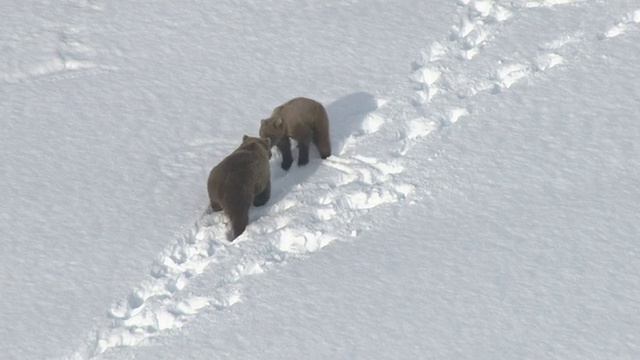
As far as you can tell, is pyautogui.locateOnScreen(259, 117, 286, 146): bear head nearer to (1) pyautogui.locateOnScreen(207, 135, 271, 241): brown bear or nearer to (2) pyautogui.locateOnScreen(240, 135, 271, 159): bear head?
(2) pyautogui.locateOnScreen(240, 135, 271, 159): bear head

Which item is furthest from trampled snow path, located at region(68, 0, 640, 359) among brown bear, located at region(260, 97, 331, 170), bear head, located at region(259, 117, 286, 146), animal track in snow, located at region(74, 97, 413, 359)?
bear head, located at region(259, 117, 286, 146)

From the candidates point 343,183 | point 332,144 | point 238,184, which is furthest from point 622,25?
point 238,184

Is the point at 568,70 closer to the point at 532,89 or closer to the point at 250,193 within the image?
the point at 532,89

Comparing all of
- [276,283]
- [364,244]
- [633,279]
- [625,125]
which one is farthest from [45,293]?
[625,125]

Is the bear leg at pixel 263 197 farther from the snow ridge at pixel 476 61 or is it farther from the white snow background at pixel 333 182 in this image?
the snow ridge at pixel 476 61

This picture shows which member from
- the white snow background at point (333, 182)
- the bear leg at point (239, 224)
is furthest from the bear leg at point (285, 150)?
the bear leg at point (239, 224)
